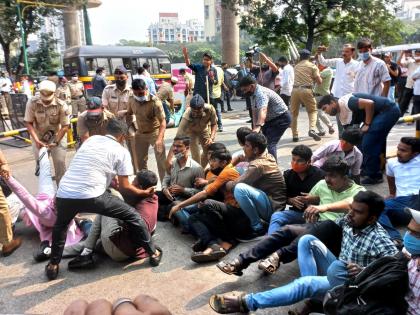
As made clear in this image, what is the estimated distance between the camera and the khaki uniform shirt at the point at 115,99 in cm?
585

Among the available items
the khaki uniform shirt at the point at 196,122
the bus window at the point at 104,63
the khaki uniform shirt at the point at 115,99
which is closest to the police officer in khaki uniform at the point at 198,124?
the khaki uniform shirt at the point at 196,122

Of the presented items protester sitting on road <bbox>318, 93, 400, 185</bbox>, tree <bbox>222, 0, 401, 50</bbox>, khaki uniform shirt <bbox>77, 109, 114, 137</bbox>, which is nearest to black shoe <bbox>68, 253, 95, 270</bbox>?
khaki uniform shirt <bbox>77, 109, 114, 137</bbox>

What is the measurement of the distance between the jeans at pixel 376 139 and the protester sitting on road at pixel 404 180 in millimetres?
894

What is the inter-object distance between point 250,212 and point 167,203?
1.17m

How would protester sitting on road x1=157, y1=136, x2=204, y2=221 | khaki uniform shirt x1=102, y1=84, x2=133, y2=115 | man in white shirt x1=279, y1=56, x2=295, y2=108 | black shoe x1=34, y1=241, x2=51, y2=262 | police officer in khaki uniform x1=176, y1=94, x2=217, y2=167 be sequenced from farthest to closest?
man in white shirt x1=279, y1=56, x2=295, y2=108
khaki uniform shirt x1=102, y1=84, x2=133, y2=115
police officer in khaki uniform x1=176, y1=94, x2=217, y2=167
protester sitting on road x1=157, y1=136, x2=204, y2=221
black shoe x1=34, y1=241, x2=51, y2=262

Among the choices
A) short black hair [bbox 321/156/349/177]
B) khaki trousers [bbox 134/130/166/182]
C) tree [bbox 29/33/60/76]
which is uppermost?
tree [bbox 29/33/60/76]

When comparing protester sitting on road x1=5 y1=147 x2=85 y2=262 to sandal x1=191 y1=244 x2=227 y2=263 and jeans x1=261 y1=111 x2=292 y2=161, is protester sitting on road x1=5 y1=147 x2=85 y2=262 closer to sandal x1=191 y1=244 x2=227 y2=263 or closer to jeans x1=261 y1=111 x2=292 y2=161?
sandal x1=191 y1=244 x2=227 y2=263

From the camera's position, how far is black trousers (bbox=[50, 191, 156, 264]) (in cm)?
339

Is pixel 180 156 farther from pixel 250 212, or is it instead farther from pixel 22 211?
pixel 22 211

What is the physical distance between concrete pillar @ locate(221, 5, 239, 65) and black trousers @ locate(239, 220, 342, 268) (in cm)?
1961

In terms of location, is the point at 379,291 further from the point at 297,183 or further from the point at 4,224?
the point at 4,224

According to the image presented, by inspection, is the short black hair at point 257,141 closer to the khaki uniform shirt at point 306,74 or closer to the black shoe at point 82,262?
the black shoe at point 82,262

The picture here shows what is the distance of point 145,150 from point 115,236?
2155 mm

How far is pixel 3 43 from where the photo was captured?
67.7 feet
